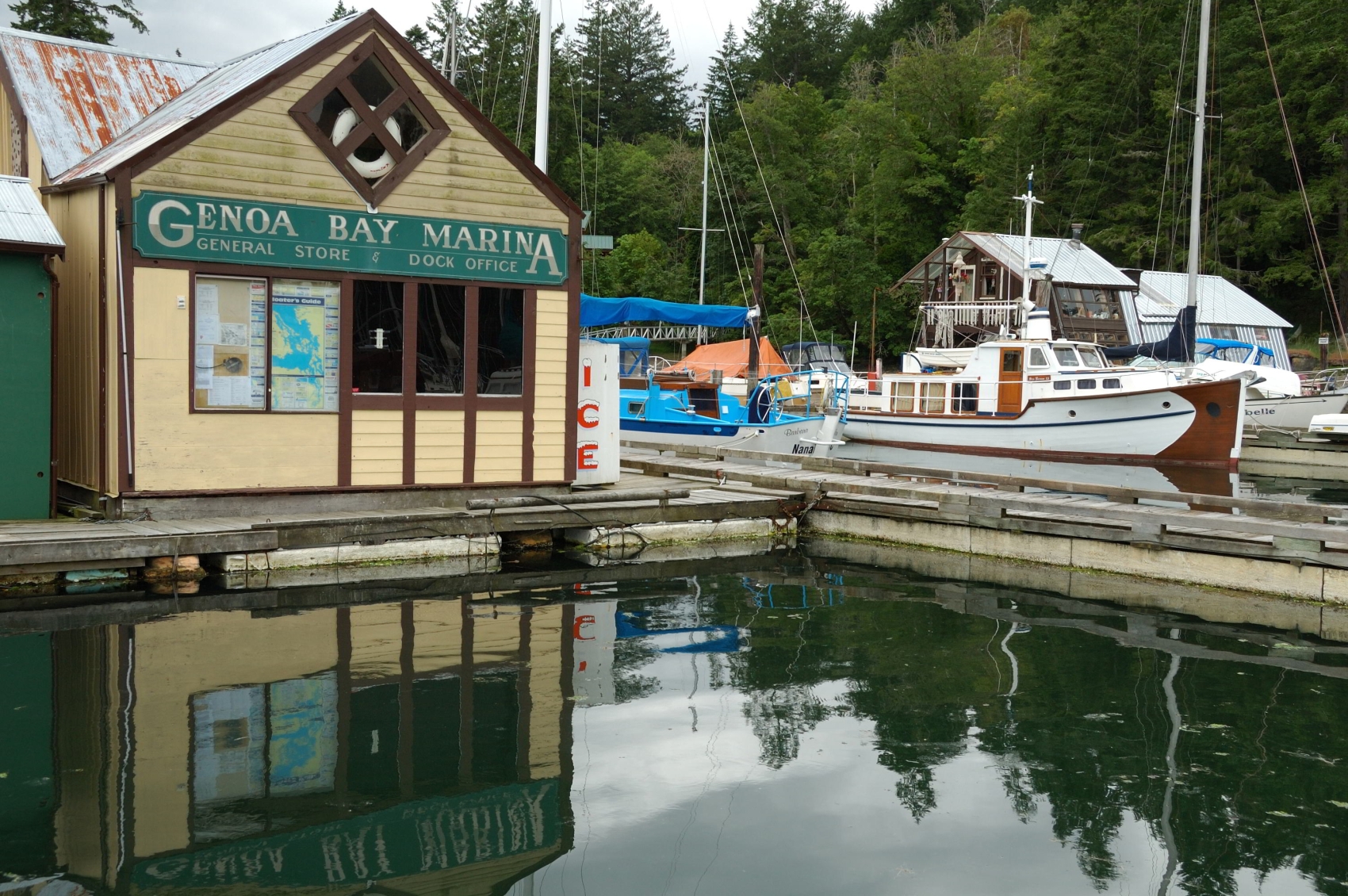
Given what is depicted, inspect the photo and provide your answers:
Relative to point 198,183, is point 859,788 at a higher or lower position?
lower

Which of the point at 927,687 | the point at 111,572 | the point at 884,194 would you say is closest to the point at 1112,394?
the point at 927,687

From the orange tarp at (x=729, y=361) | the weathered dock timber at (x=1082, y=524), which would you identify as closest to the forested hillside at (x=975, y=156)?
the orange tarp at (x=729, y=361)

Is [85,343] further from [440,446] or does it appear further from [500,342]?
[500,342]

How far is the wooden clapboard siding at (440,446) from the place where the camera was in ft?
43.9

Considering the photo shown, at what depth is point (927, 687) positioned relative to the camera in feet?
30.4

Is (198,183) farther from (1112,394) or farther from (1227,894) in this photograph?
(1112,394)

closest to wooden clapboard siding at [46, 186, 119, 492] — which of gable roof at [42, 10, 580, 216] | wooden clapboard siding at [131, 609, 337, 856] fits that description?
gable roof at [42, 10, 580, 216]

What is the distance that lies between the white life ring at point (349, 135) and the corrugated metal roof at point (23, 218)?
2956 millimetres

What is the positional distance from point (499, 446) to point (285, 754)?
692 centimetres

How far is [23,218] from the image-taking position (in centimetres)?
1188

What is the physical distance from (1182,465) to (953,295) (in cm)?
2362

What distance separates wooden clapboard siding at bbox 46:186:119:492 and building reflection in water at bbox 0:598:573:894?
9.25ft

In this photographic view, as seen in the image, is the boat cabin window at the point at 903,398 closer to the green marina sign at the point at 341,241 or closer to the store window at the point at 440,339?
the green marina sign at the point at 341,241

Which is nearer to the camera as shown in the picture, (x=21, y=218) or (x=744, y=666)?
(x=744, y=666)
